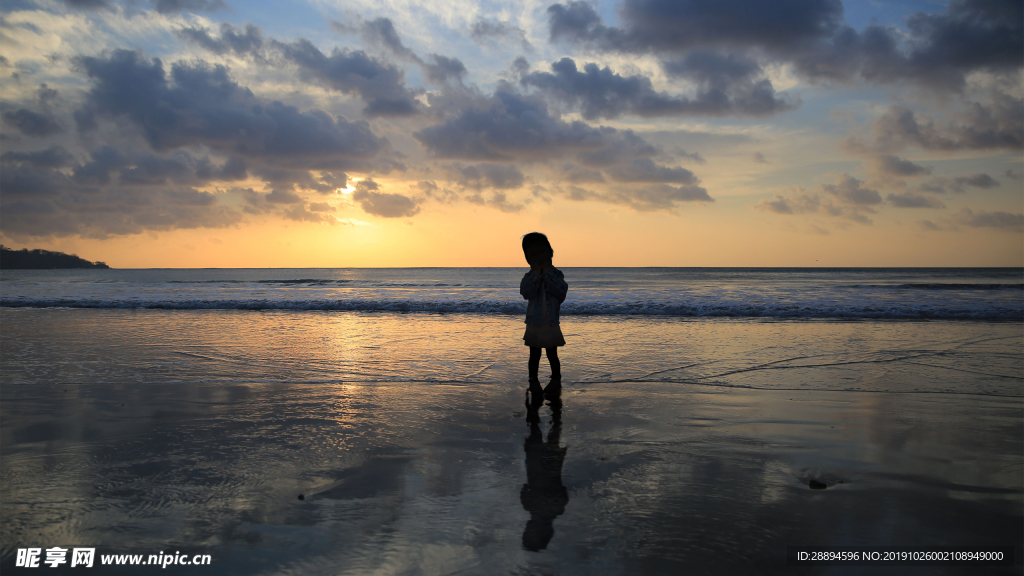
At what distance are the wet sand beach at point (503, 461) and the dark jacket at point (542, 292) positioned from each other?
3.19 feet

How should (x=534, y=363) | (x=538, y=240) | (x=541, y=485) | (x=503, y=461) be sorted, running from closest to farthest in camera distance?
(x=541, y=485)
(x=503, y=461)
(x=538, y=240)
(x=534, y=363)

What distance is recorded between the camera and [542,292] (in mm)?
6172

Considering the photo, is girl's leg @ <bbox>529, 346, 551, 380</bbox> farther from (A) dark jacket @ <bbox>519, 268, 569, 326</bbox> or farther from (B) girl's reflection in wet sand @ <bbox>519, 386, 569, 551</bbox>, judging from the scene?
(B) girl's reflection in wet sand @ <bbox>519, 386, 569, 551</bbox>

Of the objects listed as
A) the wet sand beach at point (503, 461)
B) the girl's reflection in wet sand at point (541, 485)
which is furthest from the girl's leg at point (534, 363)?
the girl's reflection in wet sand at point (541, 485)

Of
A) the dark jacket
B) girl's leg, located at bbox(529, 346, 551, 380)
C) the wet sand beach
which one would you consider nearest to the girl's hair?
the dark jacket

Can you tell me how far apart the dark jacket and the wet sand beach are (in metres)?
0.97

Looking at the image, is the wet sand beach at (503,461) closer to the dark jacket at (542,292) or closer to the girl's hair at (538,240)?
the dark jacket at (542,292)

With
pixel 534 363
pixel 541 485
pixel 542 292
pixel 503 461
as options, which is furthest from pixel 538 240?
pixel 541 485

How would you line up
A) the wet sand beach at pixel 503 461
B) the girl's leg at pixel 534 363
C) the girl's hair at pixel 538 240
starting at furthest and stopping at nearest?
the girl's leg at pixel 534 363, the girl's hair at pixel 538 240, the wet sand beach at pixel 503 461

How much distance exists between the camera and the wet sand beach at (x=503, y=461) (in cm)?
263

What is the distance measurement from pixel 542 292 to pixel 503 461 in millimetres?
2699

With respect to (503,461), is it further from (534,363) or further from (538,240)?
(538,240)

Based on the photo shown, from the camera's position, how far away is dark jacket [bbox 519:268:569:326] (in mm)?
6078

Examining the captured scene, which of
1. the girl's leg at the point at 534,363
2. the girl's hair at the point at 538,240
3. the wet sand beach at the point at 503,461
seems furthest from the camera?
the girl's leg at the point at 534,363
